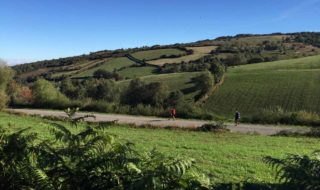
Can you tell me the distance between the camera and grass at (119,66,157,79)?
115644mm

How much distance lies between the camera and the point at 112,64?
13012 centimetres

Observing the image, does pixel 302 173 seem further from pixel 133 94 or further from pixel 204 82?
pixel 204 82

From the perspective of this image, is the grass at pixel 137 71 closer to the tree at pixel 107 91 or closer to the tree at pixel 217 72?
the tree at pixel 217 72

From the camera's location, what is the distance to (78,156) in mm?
4344

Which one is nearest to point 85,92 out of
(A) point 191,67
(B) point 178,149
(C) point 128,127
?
(A) point 191,67

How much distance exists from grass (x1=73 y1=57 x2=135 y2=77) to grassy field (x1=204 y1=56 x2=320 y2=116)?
34.6 meters

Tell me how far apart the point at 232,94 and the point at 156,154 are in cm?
7719

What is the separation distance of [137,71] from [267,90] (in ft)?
146

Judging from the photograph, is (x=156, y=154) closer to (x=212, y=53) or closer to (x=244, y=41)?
(x=212, y=53)

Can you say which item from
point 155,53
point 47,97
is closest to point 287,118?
point 47,97

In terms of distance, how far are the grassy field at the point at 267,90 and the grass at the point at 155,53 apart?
35583 millimetres

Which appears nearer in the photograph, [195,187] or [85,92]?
[195,187]

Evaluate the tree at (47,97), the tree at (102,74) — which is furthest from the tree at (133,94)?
the tree at (102,74)

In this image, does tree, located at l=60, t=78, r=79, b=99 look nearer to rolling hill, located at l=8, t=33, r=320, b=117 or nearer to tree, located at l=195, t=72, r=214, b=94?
rolling hill, located at l=8, t=33, r=320, b=117
